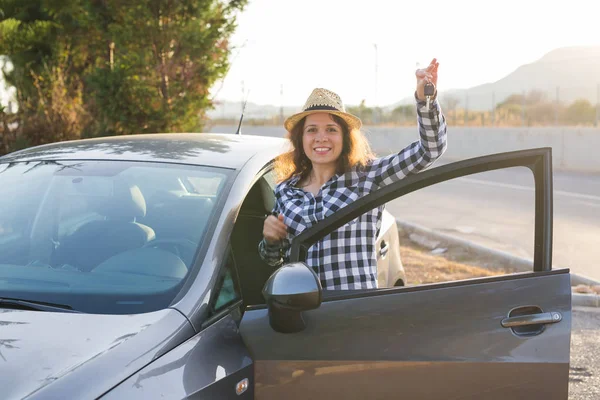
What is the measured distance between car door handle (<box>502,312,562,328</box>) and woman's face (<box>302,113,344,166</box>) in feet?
3.88

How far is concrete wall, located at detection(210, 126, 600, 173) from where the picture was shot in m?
22.5

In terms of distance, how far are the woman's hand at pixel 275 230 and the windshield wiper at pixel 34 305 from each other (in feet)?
2.92

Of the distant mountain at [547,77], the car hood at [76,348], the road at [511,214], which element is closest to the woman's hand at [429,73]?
the car hood at [76,348]

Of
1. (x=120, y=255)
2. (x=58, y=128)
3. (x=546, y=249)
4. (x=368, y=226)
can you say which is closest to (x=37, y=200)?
(x=120, y=255)

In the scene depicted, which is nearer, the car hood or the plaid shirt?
the car hood

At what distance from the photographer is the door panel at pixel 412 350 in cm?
227

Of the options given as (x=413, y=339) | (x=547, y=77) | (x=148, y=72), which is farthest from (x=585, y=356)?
(x=547, y=77)

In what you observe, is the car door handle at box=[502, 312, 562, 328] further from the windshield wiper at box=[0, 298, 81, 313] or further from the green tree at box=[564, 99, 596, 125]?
the green tree at box=[564, 99, 596, 125]

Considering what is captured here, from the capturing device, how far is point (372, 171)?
3270 millimetres

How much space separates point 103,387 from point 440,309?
1094mm

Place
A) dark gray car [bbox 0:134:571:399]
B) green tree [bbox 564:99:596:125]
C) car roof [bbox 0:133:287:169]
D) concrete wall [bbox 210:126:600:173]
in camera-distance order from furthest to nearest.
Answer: green tree [bbox 564:99:596:125] < concrete wall [bbox 210:126:600:173] < car roof [bbox 0:133:287:169] < dark gray car [bbox 0:134:571:399]

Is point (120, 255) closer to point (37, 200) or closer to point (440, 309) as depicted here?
point (37, 200)

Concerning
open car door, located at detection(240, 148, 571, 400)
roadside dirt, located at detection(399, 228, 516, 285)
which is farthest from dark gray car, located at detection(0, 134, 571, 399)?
roadside dirt, located at detection(399, 228, 516, 285)

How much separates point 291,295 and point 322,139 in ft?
4.11
